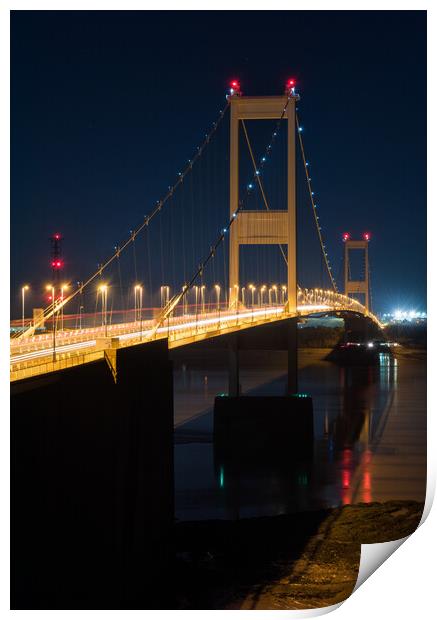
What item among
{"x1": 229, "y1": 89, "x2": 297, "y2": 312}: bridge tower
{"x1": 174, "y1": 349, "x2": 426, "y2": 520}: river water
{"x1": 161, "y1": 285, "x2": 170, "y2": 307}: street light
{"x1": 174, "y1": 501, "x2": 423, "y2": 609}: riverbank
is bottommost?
{"x1": 174, "y1": 349, "x2": 426, "y2": 520}: river water

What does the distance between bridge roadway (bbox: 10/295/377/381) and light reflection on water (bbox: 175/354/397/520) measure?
2.52m

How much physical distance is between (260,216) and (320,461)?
7035 millimetres

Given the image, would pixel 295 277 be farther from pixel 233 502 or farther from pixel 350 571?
pixel 350 571

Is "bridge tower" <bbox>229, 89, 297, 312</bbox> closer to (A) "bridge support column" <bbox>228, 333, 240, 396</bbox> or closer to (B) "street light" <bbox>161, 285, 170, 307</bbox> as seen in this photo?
(A) "bridge support column" <bbox>228, 333, 240, 396</bbox>

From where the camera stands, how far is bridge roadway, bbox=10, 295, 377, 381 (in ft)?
22.3

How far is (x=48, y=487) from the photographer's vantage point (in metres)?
5.93

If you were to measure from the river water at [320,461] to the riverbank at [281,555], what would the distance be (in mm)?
883

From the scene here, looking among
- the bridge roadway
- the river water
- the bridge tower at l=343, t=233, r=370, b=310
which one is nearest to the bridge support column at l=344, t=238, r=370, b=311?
the bridge tower at l=343, t=233, r=370, b=310

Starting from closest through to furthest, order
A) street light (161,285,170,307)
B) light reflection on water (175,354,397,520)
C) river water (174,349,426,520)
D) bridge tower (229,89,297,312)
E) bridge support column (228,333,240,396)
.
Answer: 1. light reflection on water (175,354,397,520)
2. river water (174,349,426,520)
3. street light (161,285,170,307)
4. bridge support column (228,333,240,396)
5. bridge tower (229,89,297,312)

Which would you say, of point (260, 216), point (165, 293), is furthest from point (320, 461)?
point (260, 216)

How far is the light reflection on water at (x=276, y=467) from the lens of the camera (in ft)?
42.8

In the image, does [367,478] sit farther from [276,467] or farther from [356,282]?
[356,282]

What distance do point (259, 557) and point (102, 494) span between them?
3.49 m
